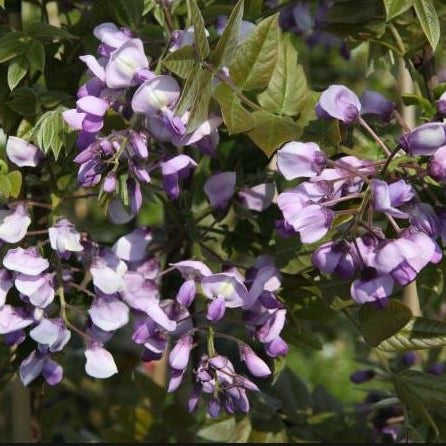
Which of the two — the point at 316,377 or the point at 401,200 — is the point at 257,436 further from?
the point at 316,377

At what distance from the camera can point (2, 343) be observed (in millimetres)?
1159

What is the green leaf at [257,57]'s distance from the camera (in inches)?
38.2

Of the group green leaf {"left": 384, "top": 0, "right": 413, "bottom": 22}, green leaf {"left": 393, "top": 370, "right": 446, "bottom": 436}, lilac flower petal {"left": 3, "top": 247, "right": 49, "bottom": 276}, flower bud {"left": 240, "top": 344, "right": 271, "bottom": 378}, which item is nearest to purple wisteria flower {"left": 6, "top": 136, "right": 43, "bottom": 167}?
lilac flower petal {"left": 3, "top": 247, "right": 49, "bottom": 276}

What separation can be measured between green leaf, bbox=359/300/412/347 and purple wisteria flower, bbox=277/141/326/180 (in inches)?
6.4

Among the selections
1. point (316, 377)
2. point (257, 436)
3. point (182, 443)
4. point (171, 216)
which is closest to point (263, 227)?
point (171, 216)

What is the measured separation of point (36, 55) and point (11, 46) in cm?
3

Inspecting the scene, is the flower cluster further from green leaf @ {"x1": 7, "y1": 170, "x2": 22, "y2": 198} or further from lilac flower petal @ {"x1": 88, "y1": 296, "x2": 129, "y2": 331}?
green leaf @ {"x1": 7, "y1": 170, "x2": 22, "y2": 198}

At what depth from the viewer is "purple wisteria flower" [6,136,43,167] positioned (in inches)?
41.3

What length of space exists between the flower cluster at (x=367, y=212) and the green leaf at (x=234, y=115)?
0.05 meters

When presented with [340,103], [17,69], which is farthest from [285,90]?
[17,69]

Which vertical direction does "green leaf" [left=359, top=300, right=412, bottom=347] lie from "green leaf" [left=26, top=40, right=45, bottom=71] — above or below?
below

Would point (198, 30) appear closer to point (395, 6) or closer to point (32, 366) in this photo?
point (395, 6)

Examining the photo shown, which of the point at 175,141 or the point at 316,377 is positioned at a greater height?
the point at 175,141

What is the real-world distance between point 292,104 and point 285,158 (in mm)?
177
